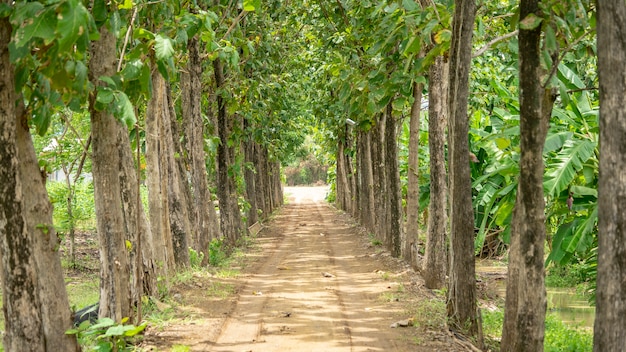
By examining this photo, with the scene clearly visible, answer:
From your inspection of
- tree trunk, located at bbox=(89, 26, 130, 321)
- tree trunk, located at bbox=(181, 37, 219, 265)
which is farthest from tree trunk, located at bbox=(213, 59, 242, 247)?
tree trunk, located at bbox=(89, 26, 130, 321)

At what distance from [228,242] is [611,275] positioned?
15.5m

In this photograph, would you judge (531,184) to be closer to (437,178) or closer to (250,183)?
(437,178)

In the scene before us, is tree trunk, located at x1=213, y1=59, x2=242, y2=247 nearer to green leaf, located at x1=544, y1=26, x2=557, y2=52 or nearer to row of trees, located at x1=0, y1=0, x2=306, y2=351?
row of trees, located at x1=0, y1=0, x2=306, y2=351

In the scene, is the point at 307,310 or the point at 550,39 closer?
the point at 550,39

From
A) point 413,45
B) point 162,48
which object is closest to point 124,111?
point 162,48

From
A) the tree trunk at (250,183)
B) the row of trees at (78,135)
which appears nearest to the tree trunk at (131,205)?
the row of trees at (78,135)

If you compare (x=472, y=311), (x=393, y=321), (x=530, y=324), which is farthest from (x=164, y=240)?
(x=530, y=324)

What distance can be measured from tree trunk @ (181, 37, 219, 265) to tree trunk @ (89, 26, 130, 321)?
788cm

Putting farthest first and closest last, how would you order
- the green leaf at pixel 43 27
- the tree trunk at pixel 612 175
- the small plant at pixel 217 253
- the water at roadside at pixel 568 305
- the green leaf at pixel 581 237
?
the small plant at pixel 217 253
the water at roadside at pixel 568 305
the green leaf at pixel 581 237
the tree trunk at pixel 612 175
the green leaf at pixel 43 27

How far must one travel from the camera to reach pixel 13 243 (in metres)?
5.86

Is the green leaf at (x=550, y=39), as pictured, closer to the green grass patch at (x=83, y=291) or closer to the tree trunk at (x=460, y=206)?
the tree trunk at (x=460, y=206)

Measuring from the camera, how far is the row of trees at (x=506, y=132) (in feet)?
19.8

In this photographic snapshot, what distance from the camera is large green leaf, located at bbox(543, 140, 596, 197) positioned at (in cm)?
1062

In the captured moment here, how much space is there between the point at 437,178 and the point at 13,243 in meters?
7.56
